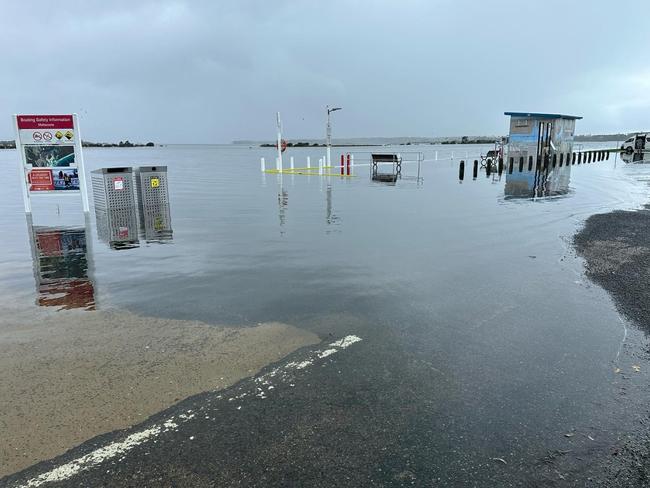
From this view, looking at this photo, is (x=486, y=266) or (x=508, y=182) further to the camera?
(x=508, y=182)

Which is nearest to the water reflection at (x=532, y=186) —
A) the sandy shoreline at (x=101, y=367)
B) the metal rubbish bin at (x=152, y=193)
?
the metal rubbish bin at (x=152, y=193)

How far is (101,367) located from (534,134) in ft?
110

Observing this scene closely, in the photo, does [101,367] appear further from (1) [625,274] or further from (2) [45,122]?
(2) [45,122]

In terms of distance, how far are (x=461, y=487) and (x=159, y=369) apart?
2.84 metres

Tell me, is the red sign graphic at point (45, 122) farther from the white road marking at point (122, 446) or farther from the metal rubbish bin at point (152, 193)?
the white road marking at point (122, 446)

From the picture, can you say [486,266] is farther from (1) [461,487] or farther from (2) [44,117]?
(2) [44,117]

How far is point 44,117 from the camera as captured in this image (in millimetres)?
12336

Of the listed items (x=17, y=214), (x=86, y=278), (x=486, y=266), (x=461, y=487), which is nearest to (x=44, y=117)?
(x=17, y=214)

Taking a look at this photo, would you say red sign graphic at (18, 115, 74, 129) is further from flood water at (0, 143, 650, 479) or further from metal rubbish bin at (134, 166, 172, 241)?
flood water at (0, 143, 650, 479)

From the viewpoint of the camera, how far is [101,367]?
14.7 feet

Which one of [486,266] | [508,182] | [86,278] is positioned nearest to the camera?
[86,278]

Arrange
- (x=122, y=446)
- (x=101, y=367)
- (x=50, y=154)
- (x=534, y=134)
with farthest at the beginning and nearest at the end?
1. (x=534, y=134)
2. (x=50, y=154)
3. (x=101, y=367)
4. (x=122, y=446)

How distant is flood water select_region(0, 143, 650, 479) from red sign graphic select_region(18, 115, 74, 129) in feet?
8.38

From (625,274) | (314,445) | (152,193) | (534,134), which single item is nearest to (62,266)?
(152,193)
